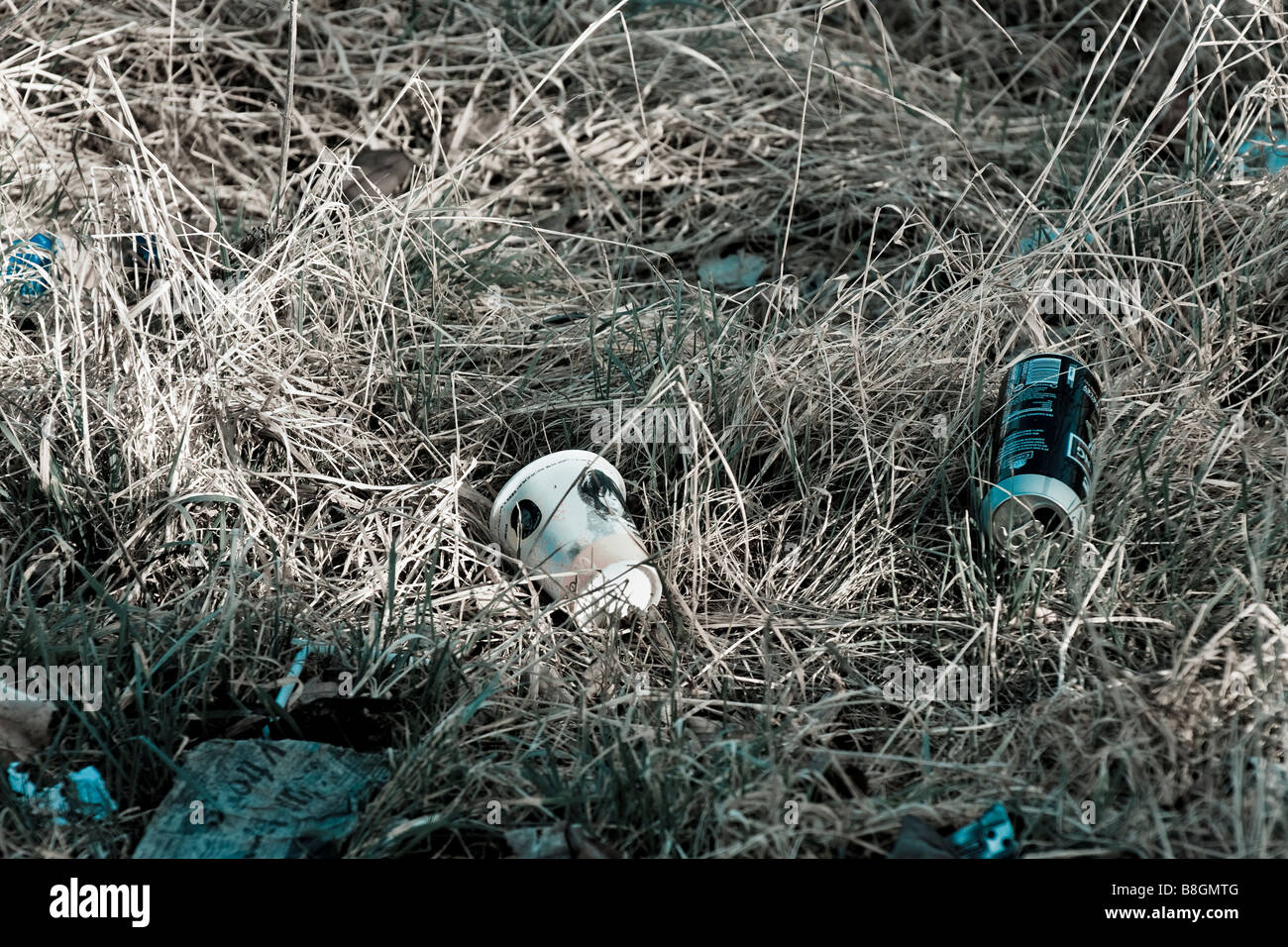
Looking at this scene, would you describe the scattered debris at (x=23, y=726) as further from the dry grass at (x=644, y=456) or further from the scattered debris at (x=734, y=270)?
the scattered debris at (x=734, y=270)

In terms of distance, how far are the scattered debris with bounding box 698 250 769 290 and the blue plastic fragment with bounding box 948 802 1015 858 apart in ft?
6.08

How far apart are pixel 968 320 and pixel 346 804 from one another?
5.63ft

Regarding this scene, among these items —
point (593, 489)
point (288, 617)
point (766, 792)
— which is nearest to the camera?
point (766, 792)

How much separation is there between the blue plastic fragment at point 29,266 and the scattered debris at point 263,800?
4.38 feet

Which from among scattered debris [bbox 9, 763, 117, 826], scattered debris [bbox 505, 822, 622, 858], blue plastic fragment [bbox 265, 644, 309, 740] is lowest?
scattered debris [bbox 9, 763, 117, 826]

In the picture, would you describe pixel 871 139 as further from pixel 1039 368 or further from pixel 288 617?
pixel 288 617

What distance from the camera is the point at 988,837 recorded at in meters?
1.85

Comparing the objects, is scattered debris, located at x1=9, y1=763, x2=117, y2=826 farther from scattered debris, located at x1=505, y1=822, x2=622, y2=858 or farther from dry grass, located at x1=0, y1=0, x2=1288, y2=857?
scattered debris, located at x1=505, y1=822, x2=622, y2=858

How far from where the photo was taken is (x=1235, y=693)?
77.3 inches

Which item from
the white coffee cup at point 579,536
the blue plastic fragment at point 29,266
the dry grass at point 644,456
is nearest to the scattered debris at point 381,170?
the dry grass at point 644,456

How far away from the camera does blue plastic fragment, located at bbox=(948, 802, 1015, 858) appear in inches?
72.1

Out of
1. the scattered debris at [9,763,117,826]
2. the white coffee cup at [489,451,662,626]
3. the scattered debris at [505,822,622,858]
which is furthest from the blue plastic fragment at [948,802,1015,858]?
the scattered debris at [9,763,117,826]

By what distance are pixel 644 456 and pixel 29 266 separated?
1.48 metres

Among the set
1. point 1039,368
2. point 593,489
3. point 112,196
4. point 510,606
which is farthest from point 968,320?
point 112,196
